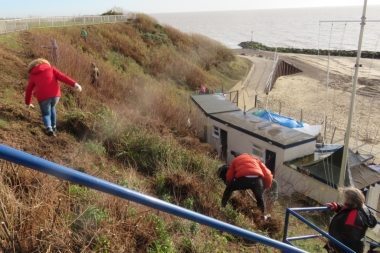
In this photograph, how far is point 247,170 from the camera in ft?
20.7

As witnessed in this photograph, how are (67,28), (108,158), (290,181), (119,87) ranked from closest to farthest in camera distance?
(108,158) < (290,181) < (119,87) < (67,28)

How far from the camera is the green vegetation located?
306cm

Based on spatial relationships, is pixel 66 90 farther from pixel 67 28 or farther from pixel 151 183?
pixel 67 28

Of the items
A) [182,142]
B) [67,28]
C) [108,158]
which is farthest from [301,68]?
[108,158]

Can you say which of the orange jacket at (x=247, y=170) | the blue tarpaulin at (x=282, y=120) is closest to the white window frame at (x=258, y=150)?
the blue tarpaulin at (x=282, y=120)

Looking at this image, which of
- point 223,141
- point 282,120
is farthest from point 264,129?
point 282,120

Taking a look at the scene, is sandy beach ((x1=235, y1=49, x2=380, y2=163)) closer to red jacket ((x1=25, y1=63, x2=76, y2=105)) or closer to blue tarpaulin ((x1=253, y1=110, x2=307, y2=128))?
blue tarpaulin ((x1=253, y1=110, x2=307, y2=128))

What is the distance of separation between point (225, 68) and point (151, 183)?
1134 inches

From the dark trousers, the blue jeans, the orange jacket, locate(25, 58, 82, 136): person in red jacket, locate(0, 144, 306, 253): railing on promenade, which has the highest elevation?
locate(0, 144, 306, 253): railing on promenade

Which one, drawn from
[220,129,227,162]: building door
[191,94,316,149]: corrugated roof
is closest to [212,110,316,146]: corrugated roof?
[191,94,316,149]: corrugated roof

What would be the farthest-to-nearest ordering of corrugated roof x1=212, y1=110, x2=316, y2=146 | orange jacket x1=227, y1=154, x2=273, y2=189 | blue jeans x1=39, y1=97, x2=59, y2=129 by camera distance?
corrugated roof x1=212, y1=110, x2=316, y2=146 → blue jeans x1=39, y1=97, x2=59, y2=129 → orange jacket x1=227, y1=154, x2=273, y2=189

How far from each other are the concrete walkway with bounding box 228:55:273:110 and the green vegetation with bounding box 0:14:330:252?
40.4 feet

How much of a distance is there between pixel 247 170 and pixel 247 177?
13cm

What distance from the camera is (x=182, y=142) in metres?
10.9
